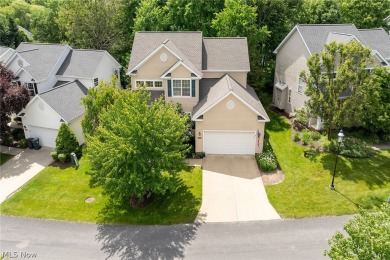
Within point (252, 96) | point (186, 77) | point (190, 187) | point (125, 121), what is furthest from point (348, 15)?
point (125, 121)

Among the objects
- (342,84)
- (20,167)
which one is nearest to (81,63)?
(20,167)

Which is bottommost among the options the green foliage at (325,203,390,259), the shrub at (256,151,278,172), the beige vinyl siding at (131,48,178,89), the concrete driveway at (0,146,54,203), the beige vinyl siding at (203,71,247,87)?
the concrete driveway at (0,146,54,203)

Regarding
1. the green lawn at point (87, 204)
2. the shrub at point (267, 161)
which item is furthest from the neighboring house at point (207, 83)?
the green lawn at point (87, 204)

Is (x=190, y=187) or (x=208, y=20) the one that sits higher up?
(x=208, y=20)

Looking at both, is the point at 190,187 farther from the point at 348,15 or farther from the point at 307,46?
the point at 348,15

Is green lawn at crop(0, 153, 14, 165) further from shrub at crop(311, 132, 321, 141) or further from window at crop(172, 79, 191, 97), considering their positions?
shrub at crop(311, 132, 321, 141)

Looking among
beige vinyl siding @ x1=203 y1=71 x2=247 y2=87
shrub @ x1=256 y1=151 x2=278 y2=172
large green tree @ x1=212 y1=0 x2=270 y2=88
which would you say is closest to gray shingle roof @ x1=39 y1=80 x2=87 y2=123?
beige vinyl siding @ x1=203 y1=71 x2=247 y2=87

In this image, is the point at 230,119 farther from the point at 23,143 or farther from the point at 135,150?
the point at 23,143
